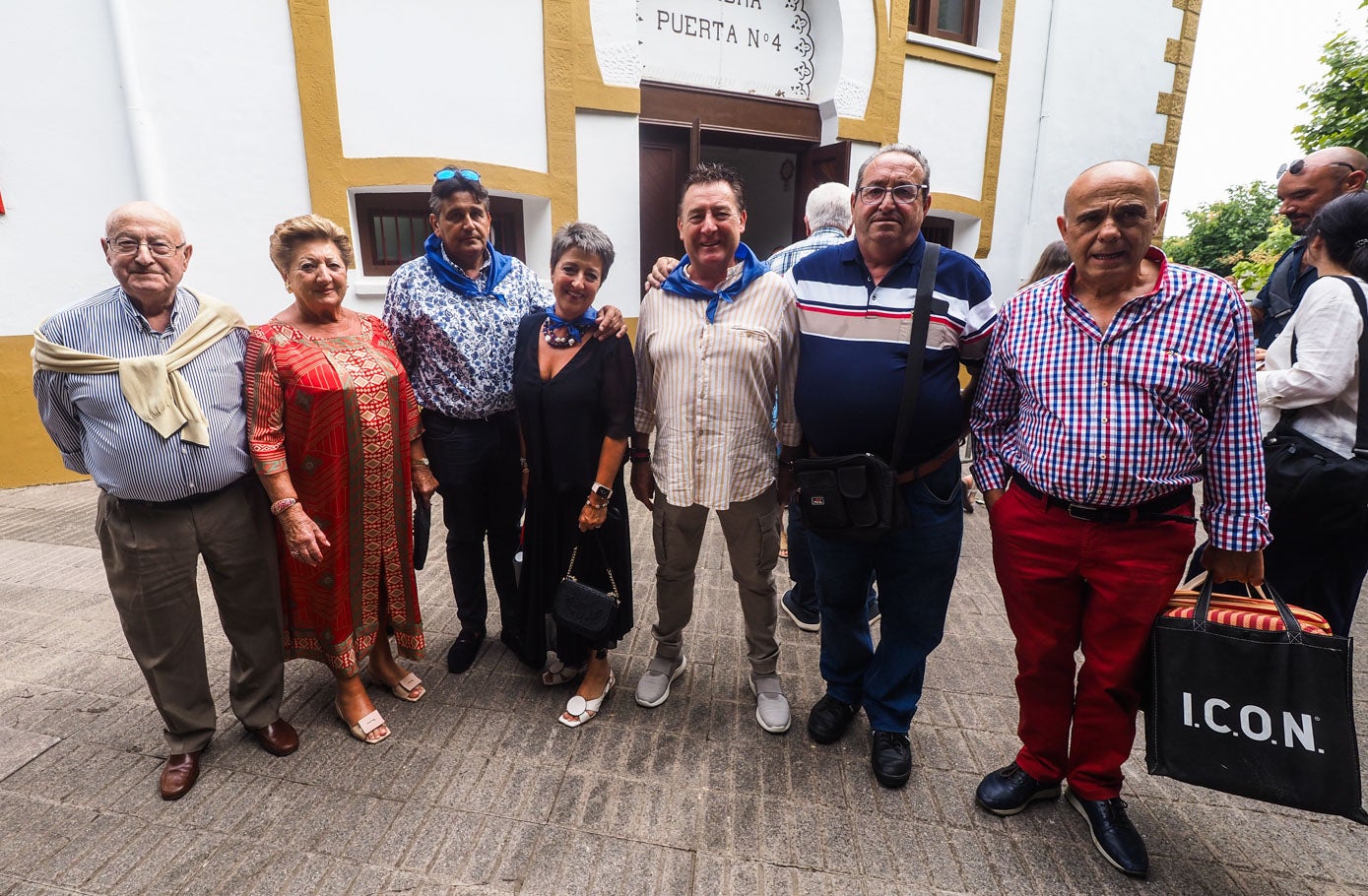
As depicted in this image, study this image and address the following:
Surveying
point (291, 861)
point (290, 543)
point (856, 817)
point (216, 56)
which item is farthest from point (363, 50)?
point (856, 817)

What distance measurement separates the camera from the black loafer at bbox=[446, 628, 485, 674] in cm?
309

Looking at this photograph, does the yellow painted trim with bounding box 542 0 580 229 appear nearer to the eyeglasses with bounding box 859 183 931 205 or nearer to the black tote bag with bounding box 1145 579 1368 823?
the eyeglasses with bounding box 859 183 931 205

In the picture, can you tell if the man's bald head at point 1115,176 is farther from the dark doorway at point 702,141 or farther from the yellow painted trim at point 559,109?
the dark doorway at point 702,141

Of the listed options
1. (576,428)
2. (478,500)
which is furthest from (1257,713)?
(478,500)

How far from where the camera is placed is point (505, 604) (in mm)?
3135

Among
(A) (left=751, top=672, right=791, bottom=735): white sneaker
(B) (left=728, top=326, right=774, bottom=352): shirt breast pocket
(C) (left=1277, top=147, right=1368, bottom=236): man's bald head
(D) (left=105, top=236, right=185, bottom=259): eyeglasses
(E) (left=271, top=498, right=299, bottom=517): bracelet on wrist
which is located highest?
(C) (left=1277, top=147, right=1368, bottom=236): man's bald head

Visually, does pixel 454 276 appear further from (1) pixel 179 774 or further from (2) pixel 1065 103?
(2) pixel 1065 103

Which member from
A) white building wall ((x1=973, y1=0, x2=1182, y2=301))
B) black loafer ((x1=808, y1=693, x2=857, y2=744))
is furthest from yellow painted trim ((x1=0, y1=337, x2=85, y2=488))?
white building wall ((x1=973, y1=0, x2=1182, y2=301))

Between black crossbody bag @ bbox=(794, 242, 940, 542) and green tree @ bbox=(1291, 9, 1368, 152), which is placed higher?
green tree @ bbox=(1291, 9, 1368, 152)

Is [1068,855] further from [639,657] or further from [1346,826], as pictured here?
[639,657]

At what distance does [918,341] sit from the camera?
2082mm

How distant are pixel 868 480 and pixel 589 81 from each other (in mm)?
5127

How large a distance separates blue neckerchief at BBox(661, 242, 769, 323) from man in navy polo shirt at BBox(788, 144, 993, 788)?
15cm

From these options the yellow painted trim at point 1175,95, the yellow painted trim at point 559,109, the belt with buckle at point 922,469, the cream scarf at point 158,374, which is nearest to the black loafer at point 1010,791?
the belt with buckle at point 922,469
